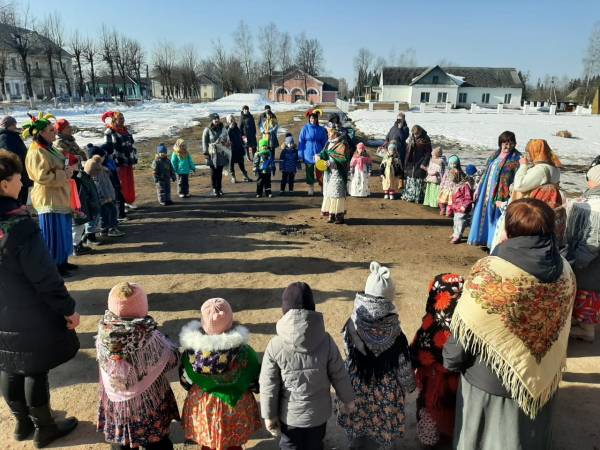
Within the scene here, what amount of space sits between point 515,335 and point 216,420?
175 cm

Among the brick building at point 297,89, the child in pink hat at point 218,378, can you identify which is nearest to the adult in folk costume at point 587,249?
the child in pink hat at point 218,378

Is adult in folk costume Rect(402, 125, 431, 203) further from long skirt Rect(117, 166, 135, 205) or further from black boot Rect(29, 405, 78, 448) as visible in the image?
black boot Rect(29, 405, 78, 448)

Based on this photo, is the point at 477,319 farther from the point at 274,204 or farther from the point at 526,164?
the point at 274,204

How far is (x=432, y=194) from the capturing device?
30.4 feet

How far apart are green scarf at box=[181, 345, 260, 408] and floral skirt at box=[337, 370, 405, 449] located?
71cm

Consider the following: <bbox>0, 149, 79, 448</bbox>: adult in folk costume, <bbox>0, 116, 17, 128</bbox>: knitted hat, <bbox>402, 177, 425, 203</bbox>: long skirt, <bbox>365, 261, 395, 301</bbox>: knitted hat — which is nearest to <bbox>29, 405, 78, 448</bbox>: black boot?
<bbox>0, 149, 79, 448</bbox>: adult in folk costume

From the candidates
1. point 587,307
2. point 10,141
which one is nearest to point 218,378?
point 587,307

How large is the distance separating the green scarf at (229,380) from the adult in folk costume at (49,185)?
3.64m

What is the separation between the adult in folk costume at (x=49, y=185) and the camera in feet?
16.5

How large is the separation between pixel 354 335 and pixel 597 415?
2.19m

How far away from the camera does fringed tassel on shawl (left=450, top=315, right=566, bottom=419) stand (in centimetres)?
230

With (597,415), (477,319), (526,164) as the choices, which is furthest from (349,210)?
(477,319)

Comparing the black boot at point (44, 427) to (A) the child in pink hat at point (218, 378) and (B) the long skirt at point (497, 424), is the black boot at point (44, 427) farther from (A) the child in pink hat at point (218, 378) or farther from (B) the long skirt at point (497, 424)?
(B) the long skirt at point (497, 424)

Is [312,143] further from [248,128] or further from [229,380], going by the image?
[229,380]
